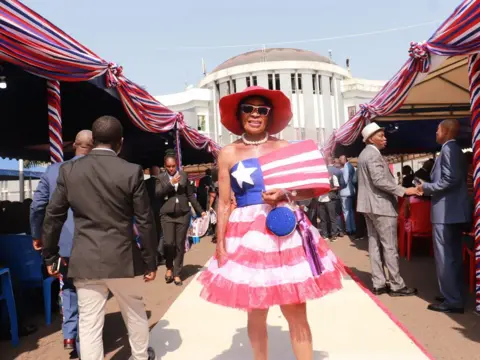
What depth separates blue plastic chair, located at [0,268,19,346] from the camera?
158 inches

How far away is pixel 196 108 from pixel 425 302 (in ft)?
126

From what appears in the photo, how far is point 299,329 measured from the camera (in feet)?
8.14

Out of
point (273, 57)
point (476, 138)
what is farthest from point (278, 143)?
point (273, 57)

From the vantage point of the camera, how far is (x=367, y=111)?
7195 millimetres

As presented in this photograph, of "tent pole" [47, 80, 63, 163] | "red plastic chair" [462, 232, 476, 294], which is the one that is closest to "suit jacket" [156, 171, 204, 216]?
"tent pole" [47, 80, 63, 163]

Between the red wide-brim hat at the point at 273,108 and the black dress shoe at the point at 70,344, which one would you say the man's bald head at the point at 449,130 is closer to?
the red wide-brim hat at the point at 273,108

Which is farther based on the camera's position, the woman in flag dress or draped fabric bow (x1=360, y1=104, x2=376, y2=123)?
draped fabric bow (x1=360, y1=104, x2=376, y2=123)

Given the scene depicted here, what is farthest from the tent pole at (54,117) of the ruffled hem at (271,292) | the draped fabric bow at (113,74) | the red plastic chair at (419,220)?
the red plastic chair at (419,220)

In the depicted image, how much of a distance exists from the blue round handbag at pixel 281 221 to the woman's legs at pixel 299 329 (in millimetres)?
472

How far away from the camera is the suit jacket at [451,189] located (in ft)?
13.8

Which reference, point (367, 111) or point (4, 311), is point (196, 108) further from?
point (4, 311)

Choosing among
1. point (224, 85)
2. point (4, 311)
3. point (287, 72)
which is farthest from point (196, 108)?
A: point (4, 311)

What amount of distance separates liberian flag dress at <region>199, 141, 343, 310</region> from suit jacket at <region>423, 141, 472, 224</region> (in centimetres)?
230

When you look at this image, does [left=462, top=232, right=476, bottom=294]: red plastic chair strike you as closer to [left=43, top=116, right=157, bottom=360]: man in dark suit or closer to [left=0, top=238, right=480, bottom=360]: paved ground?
[left=0, top=238, right=480, bottom=360]: paved ground
